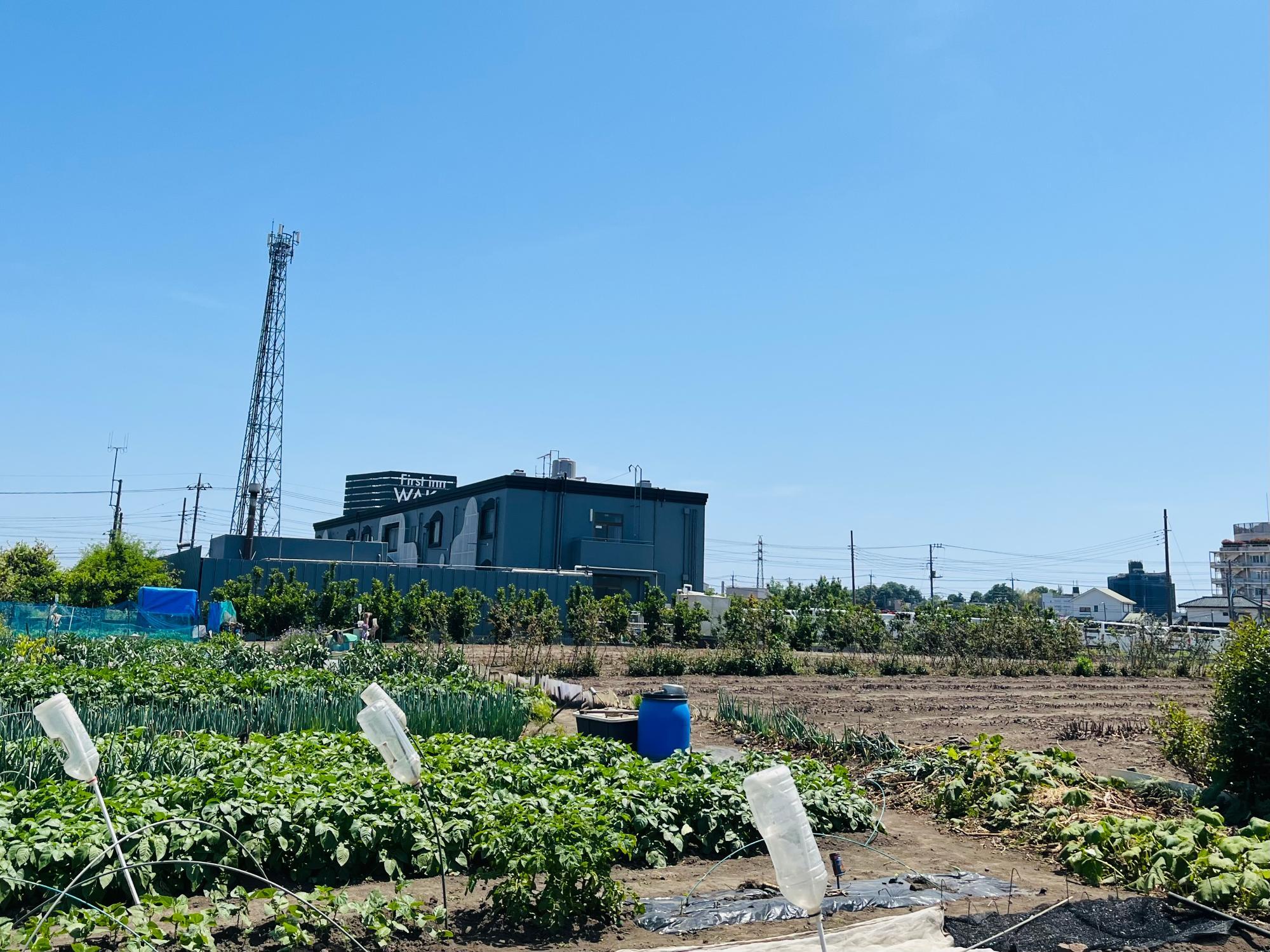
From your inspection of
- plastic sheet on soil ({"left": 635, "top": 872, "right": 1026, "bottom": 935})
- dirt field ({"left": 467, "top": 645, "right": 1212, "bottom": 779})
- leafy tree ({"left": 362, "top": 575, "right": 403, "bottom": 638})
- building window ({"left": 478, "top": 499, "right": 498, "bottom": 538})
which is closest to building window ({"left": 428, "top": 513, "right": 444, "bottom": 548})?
building window ({"left": 478, "top": 499, "right": 498, "bottom": 538})

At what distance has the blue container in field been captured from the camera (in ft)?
30.0

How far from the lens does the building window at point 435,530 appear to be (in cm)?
4916

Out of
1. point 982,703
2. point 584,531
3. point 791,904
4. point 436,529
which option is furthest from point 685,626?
point 791,904

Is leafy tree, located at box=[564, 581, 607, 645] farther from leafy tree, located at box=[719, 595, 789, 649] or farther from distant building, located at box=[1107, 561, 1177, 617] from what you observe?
distant building, located at box=[1107, 561, 1177, 617]

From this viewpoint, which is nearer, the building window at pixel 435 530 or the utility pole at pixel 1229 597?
the building window at pixel 435 530

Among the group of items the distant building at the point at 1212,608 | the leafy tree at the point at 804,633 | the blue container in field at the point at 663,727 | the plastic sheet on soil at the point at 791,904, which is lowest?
the plastic sheet on soil at the point at 791,904

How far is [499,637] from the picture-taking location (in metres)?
26.6

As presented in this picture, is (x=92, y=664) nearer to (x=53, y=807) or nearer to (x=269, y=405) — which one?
(x=53, y=807)

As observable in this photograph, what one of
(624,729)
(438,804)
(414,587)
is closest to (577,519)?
(414,587)

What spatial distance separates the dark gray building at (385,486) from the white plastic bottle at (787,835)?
6909cm

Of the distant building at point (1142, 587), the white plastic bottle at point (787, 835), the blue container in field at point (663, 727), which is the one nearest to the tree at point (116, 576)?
the blue container in field at point (663, 727)

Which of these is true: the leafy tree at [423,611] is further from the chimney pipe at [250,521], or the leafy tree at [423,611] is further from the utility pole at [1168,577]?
the utility pole at [1168,577]

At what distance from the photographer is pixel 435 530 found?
4978cm

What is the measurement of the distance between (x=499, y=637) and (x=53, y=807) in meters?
21.5
